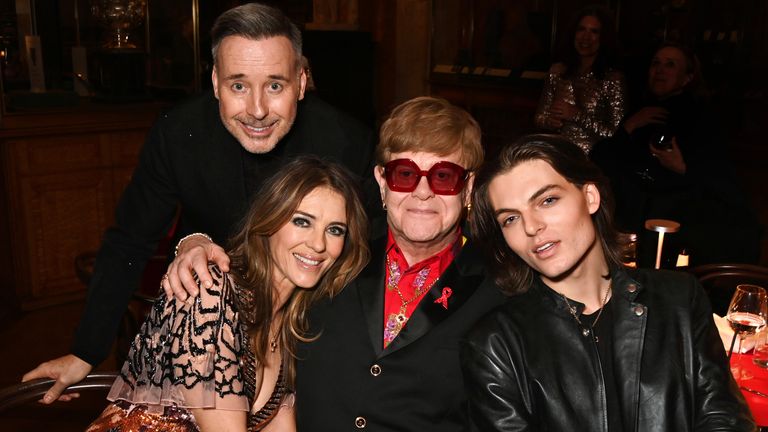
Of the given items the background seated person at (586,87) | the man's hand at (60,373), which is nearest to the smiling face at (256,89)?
the man's hand at (60,373)

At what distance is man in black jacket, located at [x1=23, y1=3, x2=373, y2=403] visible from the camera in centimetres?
232

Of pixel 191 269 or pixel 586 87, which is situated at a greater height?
pixel 586 87

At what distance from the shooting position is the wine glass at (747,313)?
2.31 metres

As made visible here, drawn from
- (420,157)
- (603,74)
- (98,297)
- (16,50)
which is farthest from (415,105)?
(16,50)

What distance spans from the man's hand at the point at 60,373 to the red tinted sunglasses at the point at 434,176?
1089 mm

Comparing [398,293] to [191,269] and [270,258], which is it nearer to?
[270,258]

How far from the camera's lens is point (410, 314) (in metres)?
2.24

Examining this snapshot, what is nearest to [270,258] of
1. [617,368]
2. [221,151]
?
[221,151]

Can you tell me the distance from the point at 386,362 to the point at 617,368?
611mm

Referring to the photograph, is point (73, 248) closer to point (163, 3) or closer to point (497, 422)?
point (163, 3)

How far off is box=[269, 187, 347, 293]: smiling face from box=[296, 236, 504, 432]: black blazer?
0.16 m

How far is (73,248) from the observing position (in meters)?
5.43

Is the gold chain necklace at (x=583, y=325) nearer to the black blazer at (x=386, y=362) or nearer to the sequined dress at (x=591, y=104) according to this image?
the black blazer at (x=386, y=362)

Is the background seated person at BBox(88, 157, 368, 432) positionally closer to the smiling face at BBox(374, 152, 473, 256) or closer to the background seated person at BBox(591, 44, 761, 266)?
the smiling face at BBox(374, 152, 473, 256)
